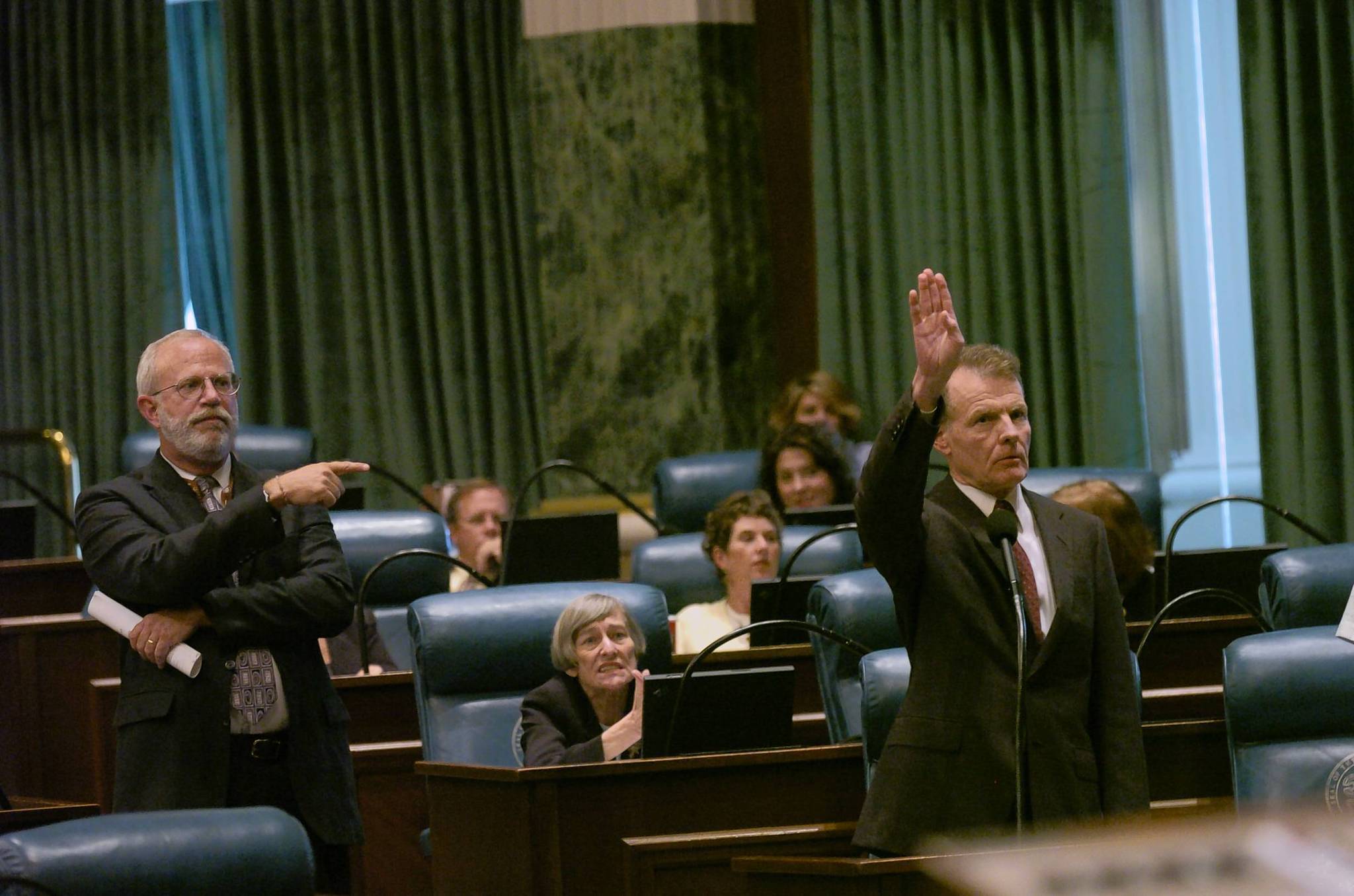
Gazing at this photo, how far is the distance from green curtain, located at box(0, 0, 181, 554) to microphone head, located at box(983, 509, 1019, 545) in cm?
593

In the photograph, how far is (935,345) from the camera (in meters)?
2.54

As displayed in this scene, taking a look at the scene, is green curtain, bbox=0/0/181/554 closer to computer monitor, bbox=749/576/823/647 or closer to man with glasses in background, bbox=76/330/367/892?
computer monitor, bbox=749/576/823/647

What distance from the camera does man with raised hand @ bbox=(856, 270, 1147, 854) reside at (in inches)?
103

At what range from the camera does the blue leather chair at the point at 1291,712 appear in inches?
124

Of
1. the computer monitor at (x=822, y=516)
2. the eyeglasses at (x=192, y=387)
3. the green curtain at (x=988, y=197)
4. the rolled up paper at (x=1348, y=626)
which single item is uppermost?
the green curtain at (x=988, y=197)


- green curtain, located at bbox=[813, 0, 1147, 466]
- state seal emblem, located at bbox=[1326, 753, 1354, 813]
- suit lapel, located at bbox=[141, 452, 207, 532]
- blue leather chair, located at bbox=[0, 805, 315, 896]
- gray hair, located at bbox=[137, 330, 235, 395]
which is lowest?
state seal emblem, located at bbox=[1326, 753, 1354, 813]

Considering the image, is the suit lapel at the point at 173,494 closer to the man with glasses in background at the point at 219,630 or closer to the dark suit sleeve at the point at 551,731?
the man with glasses in background at the point at 219,630

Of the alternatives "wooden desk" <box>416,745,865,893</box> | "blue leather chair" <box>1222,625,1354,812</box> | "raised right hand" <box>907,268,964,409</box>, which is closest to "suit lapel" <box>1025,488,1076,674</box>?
"raised right hand" <box>907,268,964,409</box>

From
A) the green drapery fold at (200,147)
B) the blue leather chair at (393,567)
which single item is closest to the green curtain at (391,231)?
the green drapery fold at (200,147)

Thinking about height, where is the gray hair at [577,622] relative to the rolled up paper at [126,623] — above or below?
below

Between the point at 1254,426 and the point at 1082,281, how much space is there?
2.69ft

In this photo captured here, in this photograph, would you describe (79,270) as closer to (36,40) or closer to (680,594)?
(36,40)

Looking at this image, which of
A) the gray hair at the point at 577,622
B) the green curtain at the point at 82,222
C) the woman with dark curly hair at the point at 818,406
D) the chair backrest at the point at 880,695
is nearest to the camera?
the chair backrest at the point at 880,695

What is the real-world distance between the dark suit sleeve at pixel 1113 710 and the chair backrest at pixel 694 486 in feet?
10.7
